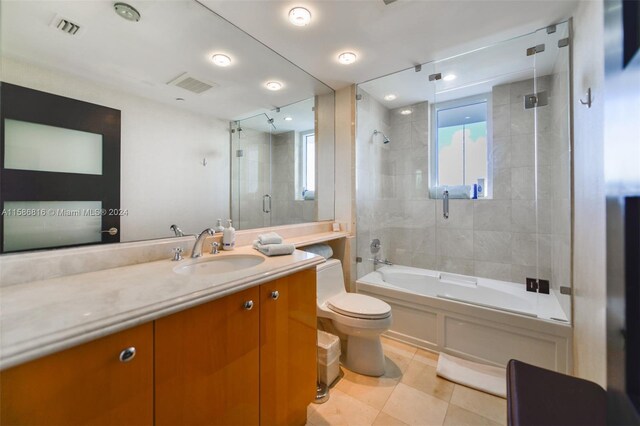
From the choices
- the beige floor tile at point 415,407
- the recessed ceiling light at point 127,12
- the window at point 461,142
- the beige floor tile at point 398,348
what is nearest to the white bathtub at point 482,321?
the beige floor tile at point 398,348

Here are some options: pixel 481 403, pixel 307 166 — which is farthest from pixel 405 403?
pixel 307 166

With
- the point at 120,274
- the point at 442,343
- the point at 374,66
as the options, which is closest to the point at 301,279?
the point at 120,274

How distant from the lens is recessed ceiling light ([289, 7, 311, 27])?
148cm

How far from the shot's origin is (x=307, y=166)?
248cm

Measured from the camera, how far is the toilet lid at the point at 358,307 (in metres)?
1.66

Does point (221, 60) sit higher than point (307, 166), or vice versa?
point (221, 60)

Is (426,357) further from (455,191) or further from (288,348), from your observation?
(455,191)

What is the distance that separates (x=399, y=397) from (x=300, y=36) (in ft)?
8.22

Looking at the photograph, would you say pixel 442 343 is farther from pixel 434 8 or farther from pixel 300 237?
pixel 434 8

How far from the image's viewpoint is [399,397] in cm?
153

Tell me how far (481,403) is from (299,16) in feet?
8.68

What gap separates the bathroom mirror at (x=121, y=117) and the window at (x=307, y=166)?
0.63 meters

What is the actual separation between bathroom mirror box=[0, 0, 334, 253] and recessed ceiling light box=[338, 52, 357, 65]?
549 mm

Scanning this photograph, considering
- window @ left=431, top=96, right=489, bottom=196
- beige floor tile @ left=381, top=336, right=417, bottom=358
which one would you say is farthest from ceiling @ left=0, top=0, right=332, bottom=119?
beige floor tile @ left=381, top=336, right=417, bottom=358
